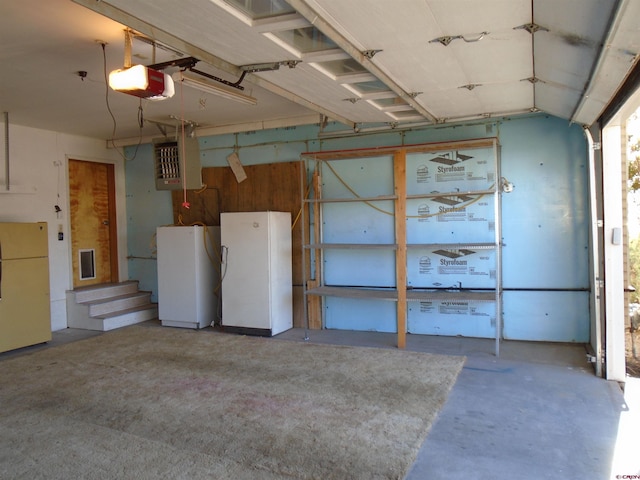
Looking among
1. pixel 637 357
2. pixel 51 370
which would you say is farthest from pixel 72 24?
pixel 637 357

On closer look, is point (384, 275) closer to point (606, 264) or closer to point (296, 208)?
point (296, 208)

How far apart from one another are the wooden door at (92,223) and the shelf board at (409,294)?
11.8ft

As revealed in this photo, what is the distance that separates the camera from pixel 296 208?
6121 millimetres

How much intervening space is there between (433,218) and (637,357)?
102 inches

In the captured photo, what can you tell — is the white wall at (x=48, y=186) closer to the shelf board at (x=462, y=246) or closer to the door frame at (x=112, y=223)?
the door frame at (x=112, y=223)

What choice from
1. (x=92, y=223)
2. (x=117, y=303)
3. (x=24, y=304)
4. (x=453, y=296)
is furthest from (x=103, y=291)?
(x=453, y=296)

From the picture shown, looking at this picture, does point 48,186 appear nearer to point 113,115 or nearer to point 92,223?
point 92,223

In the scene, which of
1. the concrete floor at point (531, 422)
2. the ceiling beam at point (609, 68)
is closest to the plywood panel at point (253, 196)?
the concrete floor at point (531, 422)

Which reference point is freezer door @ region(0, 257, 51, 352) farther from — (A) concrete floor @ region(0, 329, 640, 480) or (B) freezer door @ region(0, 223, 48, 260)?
(A) concrete floor @ region(0, 329, 640, 480)

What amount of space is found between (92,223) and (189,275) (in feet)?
6.90

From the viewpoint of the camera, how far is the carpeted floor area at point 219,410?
2.66 meters

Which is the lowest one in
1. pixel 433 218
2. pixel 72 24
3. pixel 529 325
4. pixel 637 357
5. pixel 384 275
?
pixel 637 357

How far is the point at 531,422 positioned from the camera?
315 cm

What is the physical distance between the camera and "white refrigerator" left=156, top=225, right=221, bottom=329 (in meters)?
6.10
